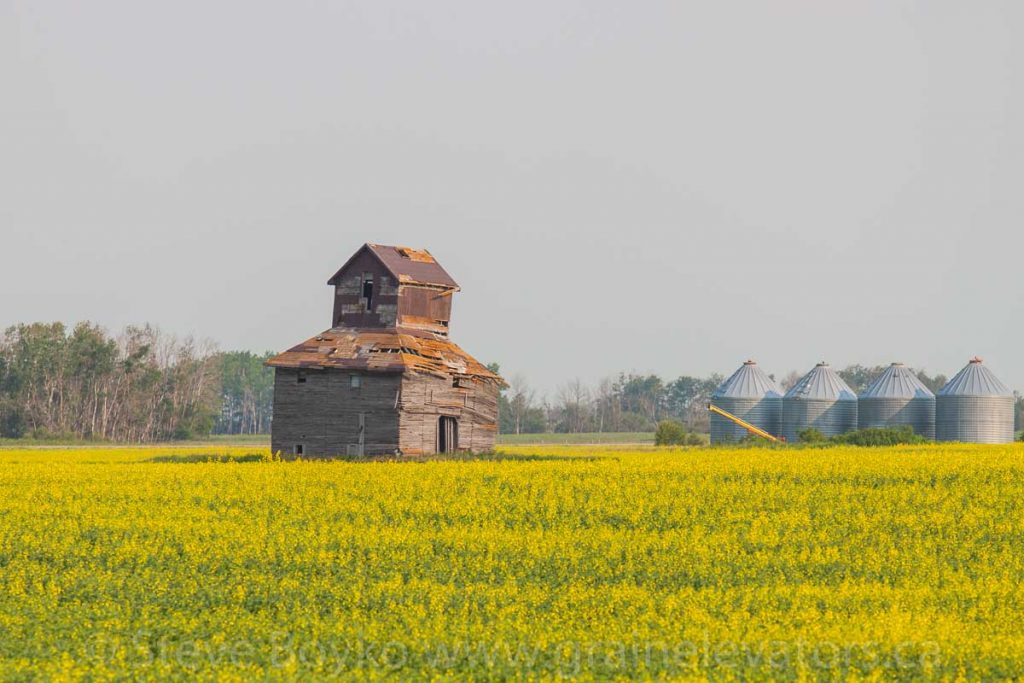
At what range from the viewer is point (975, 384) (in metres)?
75.9

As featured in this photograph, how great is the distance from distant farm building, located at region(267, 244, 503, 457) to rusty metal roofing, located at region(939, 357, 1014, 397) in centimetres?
3134

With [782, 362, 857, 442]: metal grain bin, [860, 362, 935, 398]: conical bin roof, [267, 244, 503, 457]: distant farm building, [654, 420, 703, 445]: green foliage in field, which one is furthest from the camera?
[654, 420, 703, 445]: green foliage in field

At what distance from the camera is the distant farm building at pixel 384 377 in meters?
53.4

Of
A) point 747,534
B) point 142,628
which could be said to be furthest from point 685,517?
point 142,628

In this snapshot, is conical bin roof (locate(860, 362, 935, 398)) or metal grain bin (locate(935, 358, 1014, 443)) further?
conical bin roof (locate(860, 362, 935, 398))

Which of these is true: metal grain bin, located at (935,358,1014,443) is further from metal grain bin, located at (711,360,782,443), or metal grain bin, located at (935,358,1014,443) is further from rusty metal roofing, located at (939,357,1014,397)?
metal grain bin, located at (711,360,782,443)

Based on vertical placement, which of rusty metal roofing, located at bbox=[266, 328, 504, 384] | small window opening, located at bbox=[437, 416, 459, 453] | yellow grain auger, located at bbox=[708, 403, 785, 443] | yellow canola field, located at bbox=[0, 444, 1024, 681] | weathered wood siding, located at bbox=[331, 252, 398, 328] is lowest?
yellow canola field, located at bbox=[0, 444, 1024, 681]

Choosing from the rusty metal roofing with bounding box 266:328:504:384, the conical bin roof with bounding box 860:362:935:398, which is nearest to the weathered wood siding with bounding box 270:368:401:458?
the rusty metal roofing with bounding box 266:328:504:384

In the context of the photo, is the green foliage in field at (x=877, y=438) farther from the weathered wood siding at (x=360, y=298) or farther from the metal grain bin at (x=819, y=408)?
the weathered wood siding at (x=360, y=298)

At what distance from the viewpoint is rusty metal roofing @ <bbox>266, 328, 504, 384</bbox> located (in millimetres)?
53750

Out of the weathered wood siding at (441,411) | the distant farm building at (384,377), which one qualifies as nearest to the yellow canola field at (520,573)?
the distant farm building at (384,377)

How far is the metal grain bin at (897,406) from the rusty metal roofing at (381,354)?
1156 inches

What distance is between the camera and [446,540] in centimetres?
2564

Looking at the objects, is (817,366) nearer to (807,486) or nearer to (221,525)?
(807,486)
